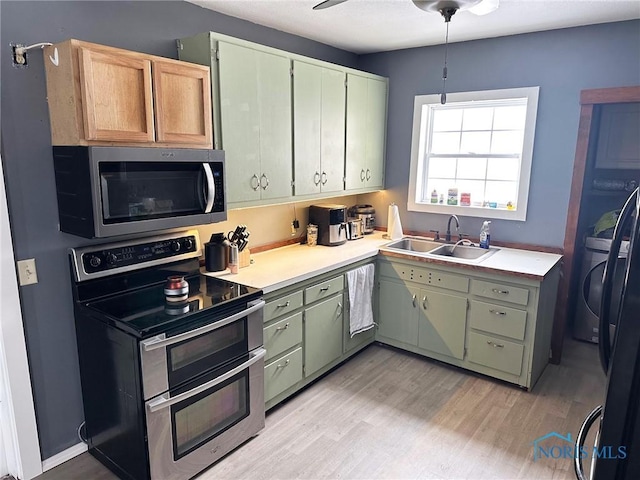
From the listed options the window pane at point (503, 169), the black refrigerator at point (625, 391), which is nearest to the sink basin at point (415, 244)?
the window pane at point (503, 169)

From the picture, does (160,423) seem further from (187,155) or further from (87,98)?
(87,98)

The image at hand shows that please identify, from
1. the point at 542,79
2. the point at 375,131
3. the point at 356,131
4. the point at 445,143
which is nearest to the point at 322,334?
the point at 356,131

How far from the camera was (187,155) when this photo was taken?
7.26 ft

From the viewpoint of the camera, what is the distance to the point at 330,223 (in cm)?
350

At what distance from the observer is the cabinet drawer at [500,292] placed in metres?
2.90

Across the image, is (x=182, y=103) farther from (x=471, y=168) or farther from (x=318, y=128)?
(x=471, y=168)

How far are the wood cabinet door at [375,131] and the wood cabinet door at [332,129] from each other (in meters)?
0.39

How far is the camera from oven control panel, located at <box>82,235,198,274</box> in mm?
2186

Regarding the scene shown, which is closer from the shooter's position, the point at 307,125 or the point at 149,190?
the point at 149,190

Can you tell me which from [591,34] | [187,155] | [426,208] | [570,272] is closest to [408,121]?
[426,208]

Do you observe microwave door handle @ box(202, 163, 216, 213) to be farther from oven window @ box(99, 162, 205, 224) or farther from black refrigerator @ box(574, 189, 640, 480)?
black refrigerator @ box(574, 189, 640, 480)

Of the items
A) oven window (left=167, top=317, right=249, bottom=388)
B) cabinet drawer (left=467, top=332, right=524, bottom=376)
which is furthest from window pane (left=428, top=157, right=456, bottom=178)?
oven window (left=167, top=317, right=249, bottom=388)

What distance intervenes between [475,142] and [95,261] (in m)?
3.03

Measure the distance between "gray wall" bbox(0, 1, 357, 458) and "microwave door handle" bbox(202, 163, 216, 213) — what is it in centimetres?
66
